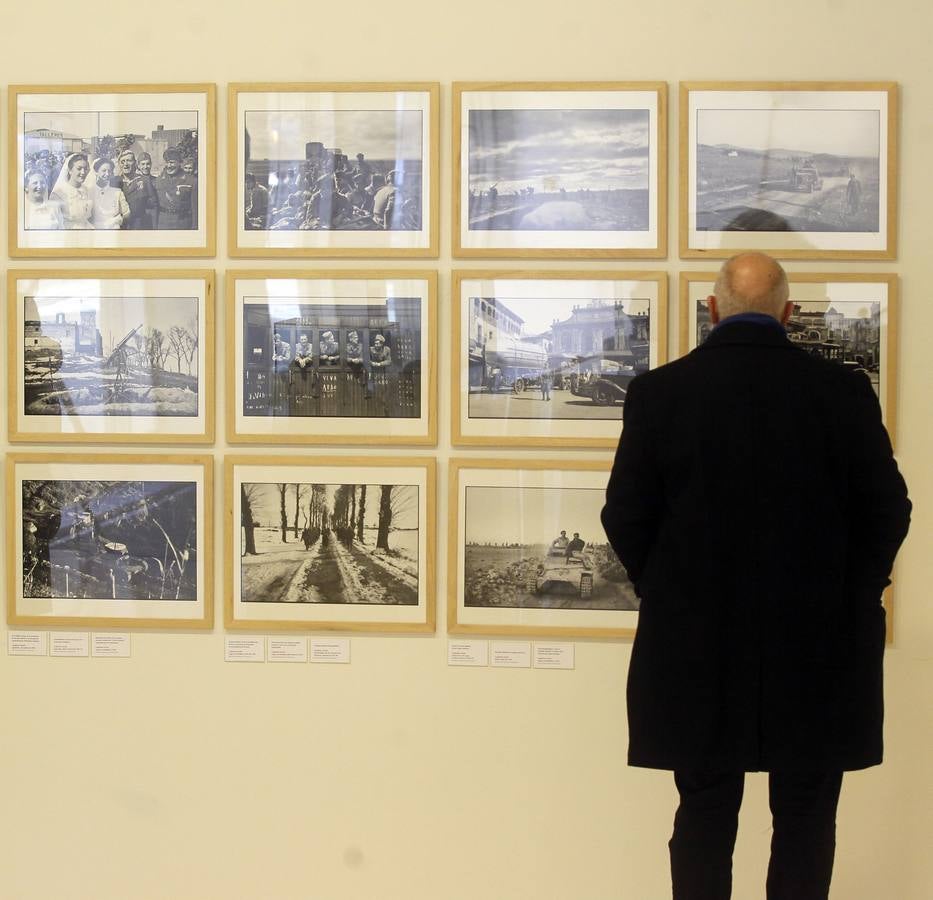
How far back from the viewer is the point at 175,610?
10.2ft

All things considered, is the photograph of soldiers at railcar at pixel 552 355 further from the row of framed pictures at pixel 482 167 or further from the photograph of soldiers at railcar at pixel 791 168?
the photograph of soldiers at railcar at pixel 791 168

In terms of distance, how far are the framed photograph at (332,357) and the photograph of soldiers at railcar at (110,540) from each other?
0.34 m

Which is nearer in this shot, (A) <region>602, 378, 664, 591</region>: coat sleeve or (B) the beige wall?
(A) <region>602, 378, 664, 591</region>: coat sleeve

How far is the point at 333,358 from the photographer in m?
3.06

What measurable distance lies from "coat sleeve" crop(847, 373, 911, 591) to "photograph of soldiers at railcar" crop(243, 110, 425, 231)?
1469 millimetres

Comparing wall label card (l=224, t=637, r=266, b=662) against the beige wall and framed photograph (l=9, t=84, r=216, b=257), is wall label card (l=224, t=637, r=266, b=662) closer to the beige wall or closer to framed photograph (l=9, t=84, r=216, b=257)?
the beige wall

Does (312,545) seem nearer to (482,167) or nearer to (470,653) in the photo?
(470,653)

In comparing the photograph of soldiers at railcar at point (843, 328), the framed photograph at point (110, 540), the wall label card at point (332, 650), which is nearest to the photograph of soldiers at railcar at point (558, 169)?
the photograph of soldiers at railcar at point (843, 328)

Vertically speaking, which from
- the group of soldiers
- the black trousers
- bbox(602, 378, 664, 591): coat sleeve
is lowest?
the black trousers

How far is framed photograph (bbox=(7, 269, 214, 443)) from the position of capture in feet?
10.1

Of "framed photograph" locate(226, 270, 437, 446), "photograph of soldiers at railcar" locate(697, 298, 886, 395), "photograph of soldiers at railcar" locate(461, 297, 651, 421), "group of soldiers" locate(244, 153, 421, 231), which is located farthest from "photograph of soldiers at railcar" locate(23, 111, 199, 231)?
"photograph of soldiers at railcar" locate(697, 298, 886, 395)

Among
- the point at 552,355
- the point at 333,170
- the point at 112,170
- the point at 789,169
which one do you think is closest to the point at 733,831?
the point at 552,355

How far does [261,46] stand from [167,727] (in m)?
2.19

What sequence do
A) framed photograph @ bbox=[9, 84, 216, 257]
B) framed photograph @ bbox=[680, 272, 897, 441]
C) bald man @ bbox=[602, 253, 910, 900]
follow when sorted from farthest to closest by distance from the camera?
framed photograph @ bbox=[9, 84, 216, 257] < framed photograph @ bbox=[680, 272, 897, 441] < bald man @ bbox=[602, 253, 910, 900]
